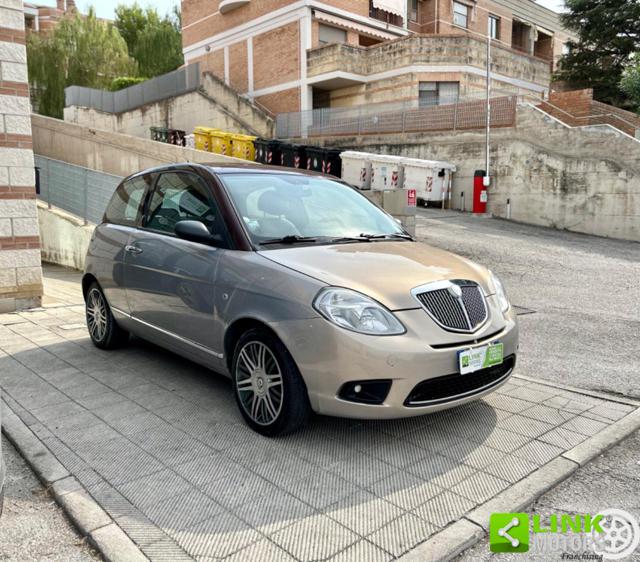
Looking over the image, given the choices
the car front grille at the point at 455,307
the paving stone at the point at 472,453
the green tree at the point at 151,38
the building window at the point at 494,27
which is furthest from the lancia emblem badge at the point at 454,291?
the green tree at the point at 151,38

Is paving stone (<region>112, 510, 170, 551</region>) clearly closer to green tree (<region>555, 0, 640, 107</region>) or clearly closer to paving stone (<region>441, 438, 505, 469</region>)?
paving stone (<region>441, 438, 505, 469</region>)

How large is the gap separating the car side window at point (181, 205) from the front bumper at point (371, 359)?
1.11 metres

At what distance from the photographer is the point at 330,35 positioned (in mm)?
30766

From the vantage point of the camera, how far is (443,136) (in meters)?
18.8

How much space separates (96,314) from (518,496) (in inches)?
172

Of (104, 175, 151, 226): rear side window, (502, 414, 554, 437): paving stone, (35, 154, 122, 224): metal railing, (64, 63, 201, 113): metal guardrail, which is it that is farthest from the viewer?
(64, 63, 201, 113): metal guardrail

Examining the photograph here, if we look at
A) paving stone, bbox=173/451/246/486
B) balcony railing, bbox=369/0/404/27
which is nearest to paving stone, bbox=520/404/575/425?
paving stone, bbox=173/451/246/486

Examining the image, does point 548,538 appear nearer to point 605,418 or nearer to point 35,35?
point 605,418

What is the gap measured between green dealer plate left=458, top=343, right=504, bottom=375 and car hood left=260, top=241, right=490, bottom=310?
0.40m

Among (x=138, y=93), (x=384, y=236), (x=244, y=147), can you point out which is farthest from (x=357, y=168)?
(x=138, y=93)

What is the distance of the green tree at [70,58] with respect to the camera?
37.8 m

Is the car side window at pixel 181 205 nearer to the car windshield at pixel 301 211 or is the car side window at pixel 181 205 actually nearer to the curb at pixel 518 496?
the car windshield at pixel 301 211

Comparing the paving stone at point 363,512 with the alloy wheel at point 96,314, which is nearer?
the paving stone at point 363,512

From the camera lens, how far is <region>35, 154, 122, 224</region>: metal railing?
1152cm
